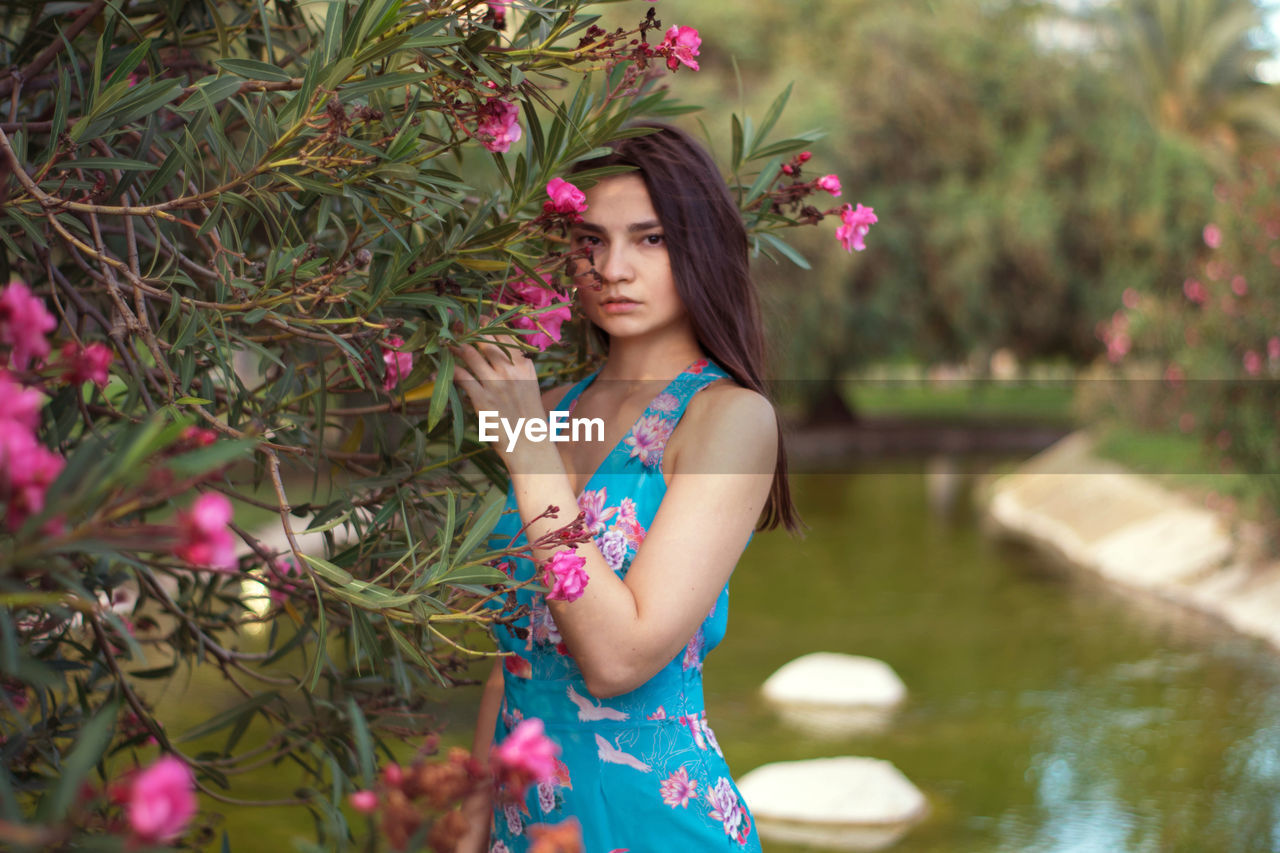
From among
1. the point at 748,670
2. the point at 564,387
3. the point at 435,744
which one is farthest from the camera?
the point at 748,670

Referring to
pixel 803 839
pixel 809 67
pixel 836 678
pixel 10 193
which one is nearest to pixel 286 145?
pixel 10 193

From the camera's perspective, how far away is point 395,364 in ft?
5.27

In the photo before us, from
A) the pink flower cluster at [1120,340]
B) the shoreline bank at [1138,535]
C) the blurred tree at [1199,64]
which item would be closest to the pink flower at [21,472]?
the shoreline bank at [1138,535]

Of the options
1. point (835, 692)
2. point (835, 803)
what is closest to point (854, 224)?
point (835, 803)

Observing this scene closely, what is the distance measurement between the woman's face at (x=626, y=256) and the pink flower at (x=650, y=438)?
5.4 inches

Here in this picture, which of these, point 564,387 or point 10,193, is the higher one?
point 10,193

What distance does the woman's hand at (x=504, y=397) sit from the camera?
1.49 m

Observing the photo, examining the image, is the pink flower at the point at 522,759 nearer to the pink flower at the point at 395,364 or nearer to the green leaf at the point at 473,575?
the green leaf at the point at 473,575

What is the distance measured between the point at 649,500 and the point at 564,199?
1.39ft

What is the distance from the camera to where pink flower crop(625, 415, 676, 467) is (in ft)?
5.53

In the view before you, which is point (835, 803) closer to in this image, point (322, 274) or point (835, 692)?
point (835, 692)

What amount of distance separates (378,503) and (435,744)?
0.84 metres

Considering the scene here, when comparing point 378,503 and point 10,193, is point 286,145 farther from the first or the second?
point 378,503

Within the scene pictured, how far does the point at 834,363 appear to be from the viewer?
17.1 metres
